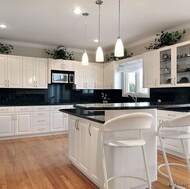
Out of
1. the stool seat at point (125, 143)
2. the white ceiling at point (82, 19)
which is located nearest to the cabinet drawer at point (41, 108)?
the white ceiling at point (82, 19)

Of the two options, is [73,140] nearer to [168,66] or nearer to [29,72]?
[168,66]

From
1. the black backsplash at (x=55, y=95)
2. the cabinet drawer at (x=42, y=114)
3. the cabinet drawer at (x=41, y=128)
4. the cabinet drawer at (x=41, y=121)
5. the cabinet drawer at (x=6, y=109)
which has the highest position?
the black backsplash at (x=55, y=95)

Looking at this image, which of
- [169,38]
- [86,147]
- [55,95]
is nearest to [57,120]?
[55,95]

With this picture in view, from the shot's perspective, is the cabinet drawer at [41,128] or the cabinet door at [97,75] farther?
the cabinet door at [97,75]

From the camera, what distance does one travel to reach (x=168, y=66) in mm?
4180

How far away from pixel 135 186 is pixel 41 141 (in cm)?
309

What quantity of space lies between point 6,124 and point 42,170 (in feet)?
8.01

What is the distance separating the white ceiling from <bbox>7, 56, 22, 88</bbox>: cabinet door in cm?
57

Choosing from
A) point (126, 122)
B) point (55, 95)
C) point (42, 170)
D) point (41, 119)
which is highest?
point (55, 95)

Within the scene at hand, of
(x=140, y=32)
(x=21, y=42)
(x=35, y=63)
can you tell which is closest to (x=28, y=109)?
(x=35, y=63)

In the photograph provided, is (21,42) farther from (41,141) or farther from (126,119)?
(126,119)

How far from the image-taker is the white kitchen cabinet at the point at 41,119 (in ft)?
17.1

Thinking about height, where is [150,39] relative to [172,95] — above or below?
above

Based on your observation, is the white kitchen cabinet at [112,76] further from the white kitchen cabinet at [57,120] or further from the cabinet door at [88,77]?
the white kitchen cabinet at [57,120]
